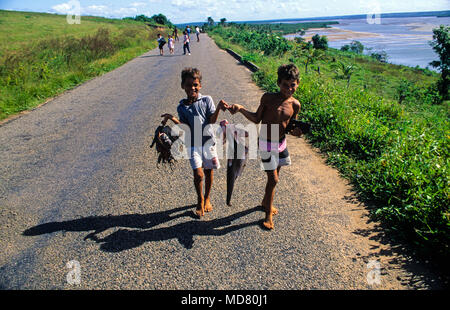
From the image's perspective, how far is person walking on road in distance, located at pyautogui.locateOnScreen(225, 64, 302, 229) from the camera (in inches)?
107

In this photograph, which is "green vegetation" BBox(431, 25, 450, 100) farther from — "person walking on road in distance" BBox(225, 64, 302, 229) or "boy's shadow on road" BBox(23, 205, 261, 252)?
"boy's shadow on road" BBox(23, 205, 261, 252)

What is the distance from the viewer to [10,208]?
3592mm

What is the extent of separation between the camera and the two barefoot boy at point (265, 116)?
2748 mm

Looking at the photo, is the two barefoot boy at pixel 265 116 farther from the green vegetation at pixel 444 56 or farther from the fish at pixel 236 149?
the green vegetation at pixel 444 56

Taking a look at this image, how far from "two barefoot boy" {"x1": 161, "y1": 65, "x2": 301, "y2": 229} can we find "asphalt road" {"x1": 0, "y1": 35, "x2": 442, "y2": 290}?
0.48 meters

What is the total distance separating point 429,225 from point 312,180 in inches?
58.8

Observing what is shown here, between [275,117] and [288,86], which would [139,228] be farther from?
[288,86]

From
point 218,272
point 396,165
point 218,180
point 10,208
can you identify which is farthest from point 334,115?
point 10,208

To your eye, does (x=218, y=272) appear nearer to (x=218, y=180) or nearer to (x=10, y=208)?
(x=218, y=180)

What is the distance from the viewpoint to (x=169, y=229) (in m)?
3.11

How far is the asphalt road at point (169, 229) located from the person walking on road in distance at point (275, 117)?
50 cm

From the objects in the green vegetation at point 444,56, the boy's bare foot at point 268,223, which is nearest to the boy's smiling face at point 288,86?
the boy's bare foot at point 268,223

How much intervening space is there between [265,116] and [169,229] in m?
1.59

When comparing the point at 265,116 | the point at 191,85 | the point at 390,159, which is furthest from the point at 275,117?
the point at 390,159
